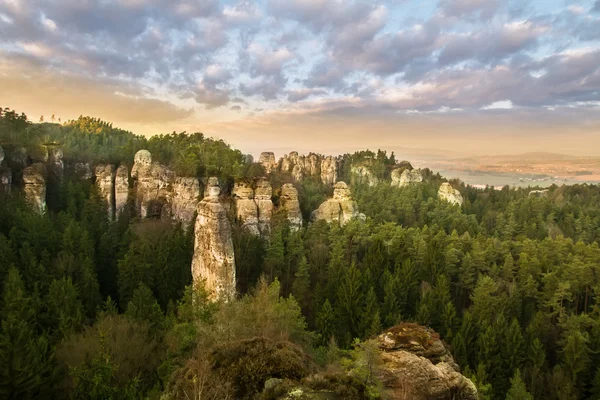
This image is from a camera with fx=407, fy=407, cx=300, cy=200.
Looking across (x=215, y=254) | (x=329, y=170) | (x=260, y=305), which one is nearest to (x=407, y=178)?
(x=329, y=170)

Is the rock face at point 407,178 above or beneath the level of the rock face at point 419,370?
above

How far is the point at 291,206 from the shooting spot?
44.9m

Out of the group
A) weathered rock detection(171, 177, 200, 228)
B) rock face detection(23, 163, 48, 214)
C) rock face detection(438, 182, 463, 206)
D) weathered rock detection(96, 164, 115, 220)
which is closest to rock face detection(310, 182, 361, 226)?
weathered rock detection(171, 177, 200, 228)

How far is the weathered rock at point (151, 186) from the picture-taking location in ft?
159

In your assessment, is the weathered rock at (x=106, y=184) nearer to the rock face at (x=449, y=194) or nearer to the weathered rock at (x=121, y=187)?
the weathered rock at (x=121, y=187)

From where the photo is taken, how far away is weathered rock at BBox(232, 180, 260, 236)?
42000 millimetres

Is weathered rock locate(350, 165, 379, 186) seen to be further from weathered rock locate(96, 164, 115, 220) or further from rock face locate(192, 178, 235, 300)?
rock face locate(192, 178, 235, 300)

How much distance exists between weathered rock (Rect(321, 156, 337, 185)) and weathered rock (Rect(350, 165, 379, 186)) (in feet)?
13.7

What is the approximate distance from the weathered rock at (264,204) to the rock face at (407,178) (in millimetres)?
45374

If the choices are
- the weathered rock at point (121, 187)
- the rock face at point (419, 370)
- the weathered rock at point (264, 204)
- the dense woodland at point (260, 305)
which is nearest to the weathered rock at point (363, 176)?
the dense woodland at point (260, 305)

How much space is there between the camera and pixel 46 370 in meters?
16.8

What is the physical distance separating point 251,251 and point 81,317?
1639cm

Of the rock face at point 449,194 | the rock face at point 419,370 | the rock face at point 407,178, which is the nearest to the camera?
the rock face at point 419,370

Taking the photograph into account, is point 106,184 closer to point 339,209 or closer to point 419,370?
point 339,209
